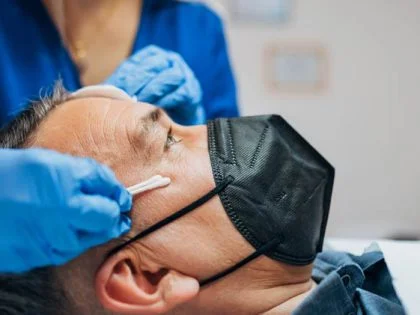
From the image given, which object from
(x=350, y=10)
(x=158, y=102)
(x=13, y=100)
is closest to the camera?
(x=158, y=102)

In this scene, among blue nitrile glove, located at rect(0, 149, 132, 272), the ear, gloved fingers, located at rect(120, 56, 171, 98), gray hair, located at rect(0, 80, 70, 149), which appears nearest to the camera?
blue nitrile glove, located at rect(0, 149, 132, 272)

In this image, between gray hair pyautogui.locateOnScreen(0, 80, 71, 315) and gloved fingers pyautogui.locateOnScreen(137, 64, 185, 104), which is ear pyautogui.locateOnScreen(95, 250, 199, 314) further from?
gloved fingers pyautogui.locateOnScreen(137, 64, 185, 104)

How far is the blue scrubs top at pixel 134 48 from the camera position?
1.48 meters

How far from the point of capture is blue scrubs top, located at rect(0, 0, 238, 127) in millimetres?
1476

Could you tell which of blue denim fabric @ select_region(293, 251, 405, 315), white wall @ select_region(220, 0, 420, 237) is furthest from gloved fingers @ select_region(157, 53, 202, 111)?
white wall @ select_region(220, 0, 420, 237)

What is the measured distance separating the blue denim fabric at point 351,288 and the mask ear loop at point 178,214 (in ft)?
0.78

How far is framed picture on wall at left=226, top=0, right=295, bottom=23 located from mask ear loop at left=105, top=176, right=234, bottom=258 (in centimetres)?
185

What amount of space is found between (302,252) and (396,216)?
1.95 m

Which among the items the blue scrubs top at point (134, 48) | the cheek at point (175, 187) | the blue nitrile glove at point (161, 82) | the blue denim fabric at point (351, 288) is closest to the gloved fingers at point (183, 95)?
the blue nitrile glove at point (161, 82)

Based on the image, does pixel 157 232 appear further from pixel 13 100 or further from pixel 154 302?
pixel 13 100

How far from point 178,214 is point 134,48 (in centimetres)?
82

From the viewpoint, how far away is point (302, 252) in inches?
37.9

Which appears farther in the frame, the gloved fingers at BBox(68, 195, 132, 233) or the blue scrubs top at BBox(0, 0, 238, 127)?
the blue scrubs top at BBox(0, 0, 238, 127)

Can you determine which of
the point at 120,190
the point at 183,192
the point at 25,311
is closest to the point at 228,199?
the point at 183,192
